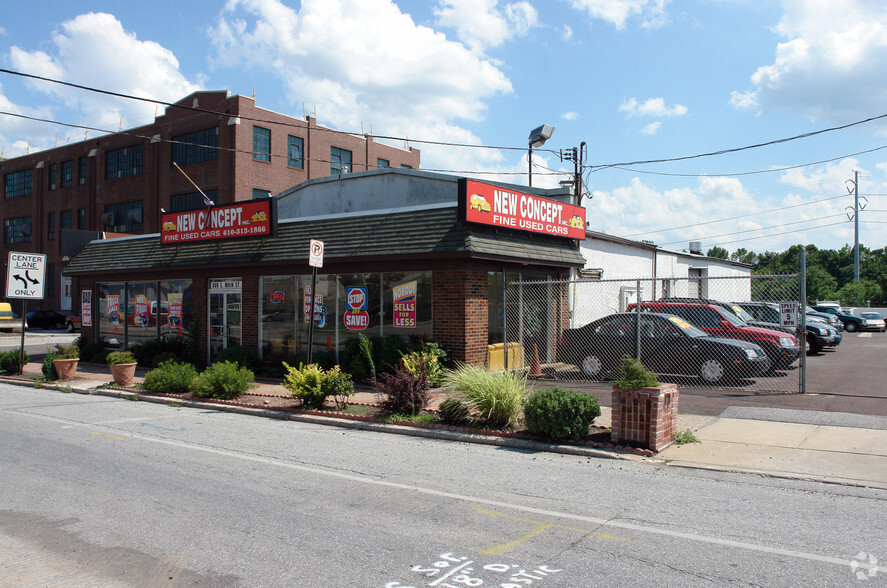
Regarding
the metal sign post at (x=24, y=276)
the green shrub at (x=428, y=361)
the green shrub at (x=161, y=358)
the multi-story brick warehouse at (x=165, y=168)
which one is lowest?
the green shrub at (x=161, y=358)

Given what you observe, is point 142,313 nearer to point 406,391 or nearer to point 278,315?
point 278,315

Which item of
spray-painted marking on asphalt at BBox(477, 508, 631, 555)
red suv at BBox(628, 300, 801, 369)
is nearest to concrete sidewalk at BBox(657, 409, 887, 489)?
spray-painted marking on asphalt at BBox(477, 508, 631, 555)

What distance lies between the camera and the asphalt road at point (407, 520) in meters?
4.52

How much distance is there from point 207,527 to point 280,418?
614 centimetres

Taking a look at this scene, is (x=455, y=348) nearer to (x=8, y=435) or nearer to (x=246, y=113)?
(x=8, y=435)

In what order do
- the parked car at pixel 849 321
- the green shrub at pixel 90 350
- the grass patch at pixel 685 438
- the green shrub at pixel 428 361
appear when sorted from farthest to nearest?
the parked car at pixel 849 321
the green shrub at pixel 90 350
the green shrub at pixel 428 361
the grass patch at pixel 685 438

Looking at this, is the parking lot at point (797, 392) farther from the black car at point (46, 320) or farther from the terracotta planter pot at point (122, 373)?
the black car at point (46, 320)

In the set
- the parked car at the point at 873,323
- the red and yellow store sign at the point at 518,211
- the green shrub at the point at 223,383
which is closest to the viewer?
the green shrub at the point at 223,383

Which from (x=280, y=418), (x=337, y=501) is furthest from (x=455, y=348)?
(x=337, y=501)

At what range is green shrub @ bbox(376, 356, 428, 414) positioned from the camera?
35.1ft

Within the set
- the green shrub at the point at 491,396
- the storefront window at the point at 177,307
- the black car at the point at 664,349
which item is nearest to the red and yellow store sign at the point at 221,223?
the storefront window at the point at 177,307

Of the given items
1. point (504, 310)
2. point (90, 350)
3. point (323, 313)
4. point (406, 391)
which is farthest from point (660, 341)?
point (90, 350)

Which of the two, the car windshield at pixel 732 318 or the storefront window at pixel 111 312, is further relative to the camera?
the storefront window at pixel 111 312

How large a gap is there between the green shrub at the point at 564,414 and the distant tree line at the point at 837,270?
53.5 meters
